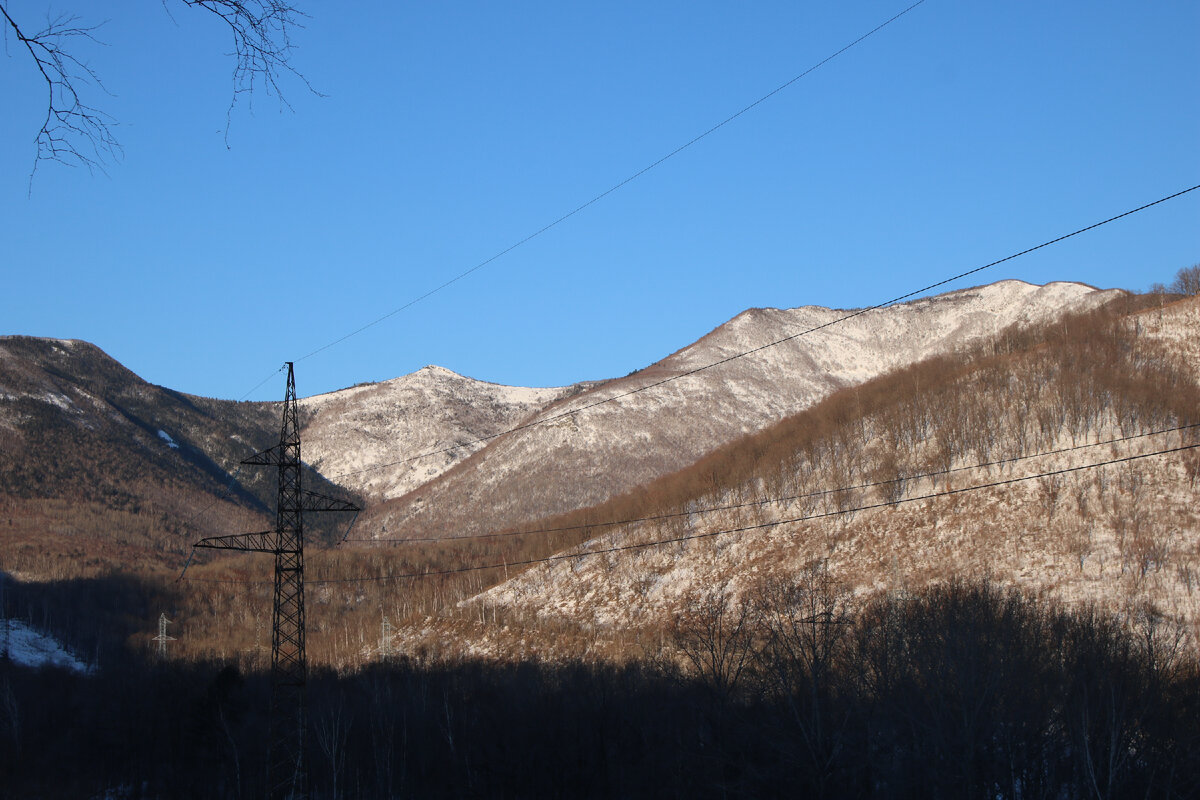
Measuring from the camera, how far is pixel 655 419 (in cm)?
15588

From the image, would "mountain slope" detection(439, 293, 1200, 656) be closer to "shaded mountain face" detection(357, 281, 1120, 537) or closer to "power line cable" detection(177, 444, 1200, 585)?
"power line cable" detection(177, 444, 1200, 585)

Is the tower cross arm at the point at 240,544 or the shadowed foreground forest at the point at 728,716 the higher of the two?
the tower cross arm at the point at 240,544

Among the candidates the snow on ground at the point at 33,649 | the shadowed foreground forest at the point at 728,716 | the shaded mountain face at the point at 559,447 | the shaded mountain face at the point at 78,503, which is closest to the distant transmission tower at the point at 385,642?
the shadowed foreground forest at the point at 728,716

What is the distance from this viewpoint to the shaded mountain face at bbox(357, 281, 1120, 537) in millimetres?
144375

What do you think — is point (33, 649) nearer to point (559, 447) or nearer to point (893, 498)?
point (559, 447)

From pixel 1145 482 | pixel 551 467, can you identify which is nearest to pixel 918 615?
pixel 1145 482

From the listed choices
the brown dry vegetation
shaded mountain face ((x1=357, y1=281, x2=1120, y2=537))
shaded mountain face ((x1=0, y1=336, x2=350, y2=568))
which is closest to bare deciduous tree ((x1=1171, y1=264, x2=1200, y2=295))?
the brown dry vegetation

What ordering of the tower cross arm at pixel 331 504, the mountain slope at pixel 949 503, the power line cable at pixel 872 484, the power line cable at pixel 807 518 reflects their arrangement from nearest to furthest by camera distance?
1. the tower cross arm at pixel 331 504
2. the mountain slope at pixel 949 503
3. the power line cable at pixel 807 518
4. the power line cable at pixel 872 484

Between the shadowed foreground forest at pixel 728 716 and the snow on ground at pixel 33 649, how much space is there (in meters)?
5.37

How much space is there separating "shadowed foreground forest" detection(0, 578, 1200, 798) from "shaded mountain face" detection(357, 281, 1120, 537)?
206 ft

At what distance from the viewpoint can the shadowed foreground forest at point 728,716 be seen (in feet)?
88.5

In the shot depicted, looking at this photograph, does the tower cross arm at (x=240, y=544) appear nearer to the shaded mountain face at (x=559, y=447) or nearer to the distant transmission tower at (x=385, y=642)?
the distant transmission tower at (x=385, y=642)

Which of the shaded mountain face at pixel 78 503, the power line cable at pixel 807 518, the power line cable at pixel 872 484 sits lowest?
the power line cable at pixel 807 518

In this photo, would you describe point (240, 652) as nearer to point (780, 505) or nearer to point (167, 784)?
point (167, 784)
